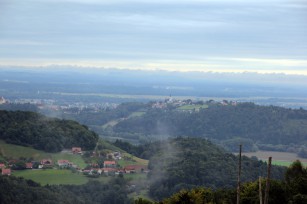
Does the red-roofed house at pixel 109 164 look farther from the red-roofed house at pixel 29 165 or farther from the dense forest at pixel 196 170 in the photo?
the red-roofed house at pixel 29 165

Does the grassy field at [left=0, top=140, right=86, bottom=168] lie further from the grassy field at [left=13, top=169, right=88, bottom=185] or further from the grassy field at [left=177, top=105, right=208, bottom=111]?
the grassy field at [left=177, top=105, right=208, bottom=111]

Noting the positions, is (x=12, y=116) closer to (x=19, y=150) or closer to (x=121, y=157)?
(x=19, y=150)

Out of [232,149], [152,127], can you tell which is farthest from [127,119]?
[232,149]

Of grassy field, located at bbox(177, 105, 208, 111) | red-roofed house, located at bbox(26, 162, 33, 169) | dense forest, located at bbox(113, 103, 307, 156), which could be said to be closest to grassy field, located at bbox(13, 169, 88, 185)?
red-roofed house, located at bbox(26, 162, 33, 169)

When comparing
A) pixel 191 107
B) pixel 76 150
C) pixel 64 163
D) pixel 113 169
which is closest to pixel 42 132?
pixel 76 150

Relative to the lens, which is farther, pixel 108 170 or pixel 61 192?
pixel 108 170

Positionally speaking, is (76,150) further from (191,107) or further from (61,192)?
(191,107)

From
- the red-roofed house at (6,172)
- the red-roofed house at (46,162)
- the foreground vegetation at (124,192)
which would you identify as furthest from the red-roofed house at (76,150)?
the red-roofed house at (6,172)
